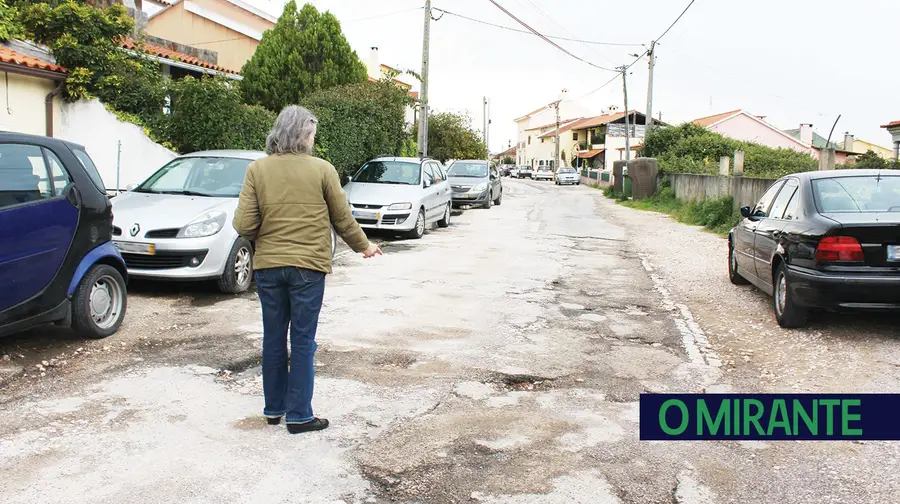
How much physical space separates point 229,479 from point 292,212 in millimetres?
1446

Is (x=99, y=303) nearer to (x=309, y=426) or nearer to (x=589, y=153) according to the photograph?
(x=309, y=426)

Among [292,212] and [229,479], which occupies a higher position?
[292,212]

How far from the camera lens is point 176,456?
4121 millimetres

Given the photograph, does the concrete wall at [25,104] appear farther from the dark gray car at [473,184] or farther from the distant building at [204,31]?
the distant building at [204,31]

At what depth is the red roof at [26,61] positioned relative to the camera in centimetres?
1252

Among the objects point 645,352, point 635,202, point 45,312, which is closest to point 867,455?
point 645,352

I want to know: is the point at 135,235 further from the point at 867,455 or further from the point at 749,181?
the point at 749,181

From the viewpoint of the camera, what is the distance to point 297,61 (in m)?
25.1

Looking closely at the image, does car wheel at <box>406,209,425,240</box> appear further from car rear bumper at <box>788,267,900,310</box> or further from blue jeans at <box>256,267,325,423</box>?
blue jeans at <box>256,267,325,423</box>

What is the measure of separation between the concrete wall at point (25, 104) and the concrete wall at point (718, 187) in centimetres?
1439

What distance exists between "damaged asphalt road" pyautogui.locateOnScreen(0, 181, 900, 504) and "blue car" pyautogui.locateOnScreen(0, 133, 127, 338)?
13.0 inches

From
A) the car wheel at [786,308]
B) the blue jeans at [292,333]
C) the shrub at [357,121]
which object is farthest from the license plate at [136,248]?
the shrub at [357,121]

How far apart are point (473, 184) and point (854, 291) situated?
19498 millimetres

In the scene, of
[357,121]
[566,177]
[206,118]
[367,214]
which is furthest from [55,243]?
[566,177]
